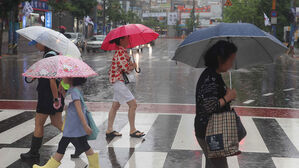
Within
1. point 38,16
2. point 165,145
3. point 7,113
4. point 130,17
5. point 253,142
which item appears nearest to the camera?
point 165,145

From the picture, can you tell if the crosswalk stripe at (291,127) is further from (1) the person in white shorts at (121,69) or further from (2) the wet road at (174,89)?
(1) the person in white shorts at (121,69)

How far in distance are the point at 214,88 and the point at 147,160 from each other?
275 cm

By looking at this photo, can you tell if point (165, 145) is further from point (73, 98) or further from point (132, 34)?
point (73, 98)

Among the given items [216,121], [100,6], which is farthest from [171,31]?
[216,121]

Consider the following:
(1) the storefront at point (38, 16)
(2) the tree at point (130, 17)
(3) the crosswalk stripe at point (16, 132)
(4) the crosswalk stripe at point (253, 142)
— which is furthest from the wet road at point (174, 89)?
(2) the tree at point (130, 17)

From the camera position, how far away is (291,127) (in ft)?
29.2

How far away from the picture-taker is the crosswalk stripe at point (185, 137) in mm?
7262

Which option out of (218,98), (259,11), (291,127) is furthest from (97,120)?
(259,11)

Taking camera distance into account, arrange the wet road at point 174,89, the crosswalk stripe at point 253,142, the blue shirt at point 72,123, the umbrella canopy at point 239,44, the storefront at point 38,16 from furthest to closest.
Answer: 1. the storefront at point 38,16
2. the wet road at point 174,89
3. the crosswalk stripe at point 253,142
4. the blue shirt at point 72,123
5. the umbrella canopy at point 239,44

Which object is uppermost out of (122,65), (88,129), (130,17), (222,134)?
(130,17)

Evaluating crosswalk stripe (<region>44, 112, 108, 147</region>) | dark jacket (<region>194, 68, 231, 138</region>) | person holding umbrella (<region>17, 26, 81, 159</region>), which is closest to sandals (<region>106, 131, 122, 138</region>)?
crosswalk stripe (<region>44, 112, 108, 147</region>)

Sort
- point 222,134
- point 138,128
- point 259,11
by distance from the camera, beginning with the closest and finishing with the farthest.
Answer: point 222,134, point 138,128, point 259,11

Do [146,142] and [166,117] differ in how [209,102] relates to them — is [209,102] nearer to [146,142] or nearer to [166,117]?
[146,142]

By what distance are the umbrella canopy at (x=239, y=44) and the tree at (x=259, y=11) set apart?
2078 inches
